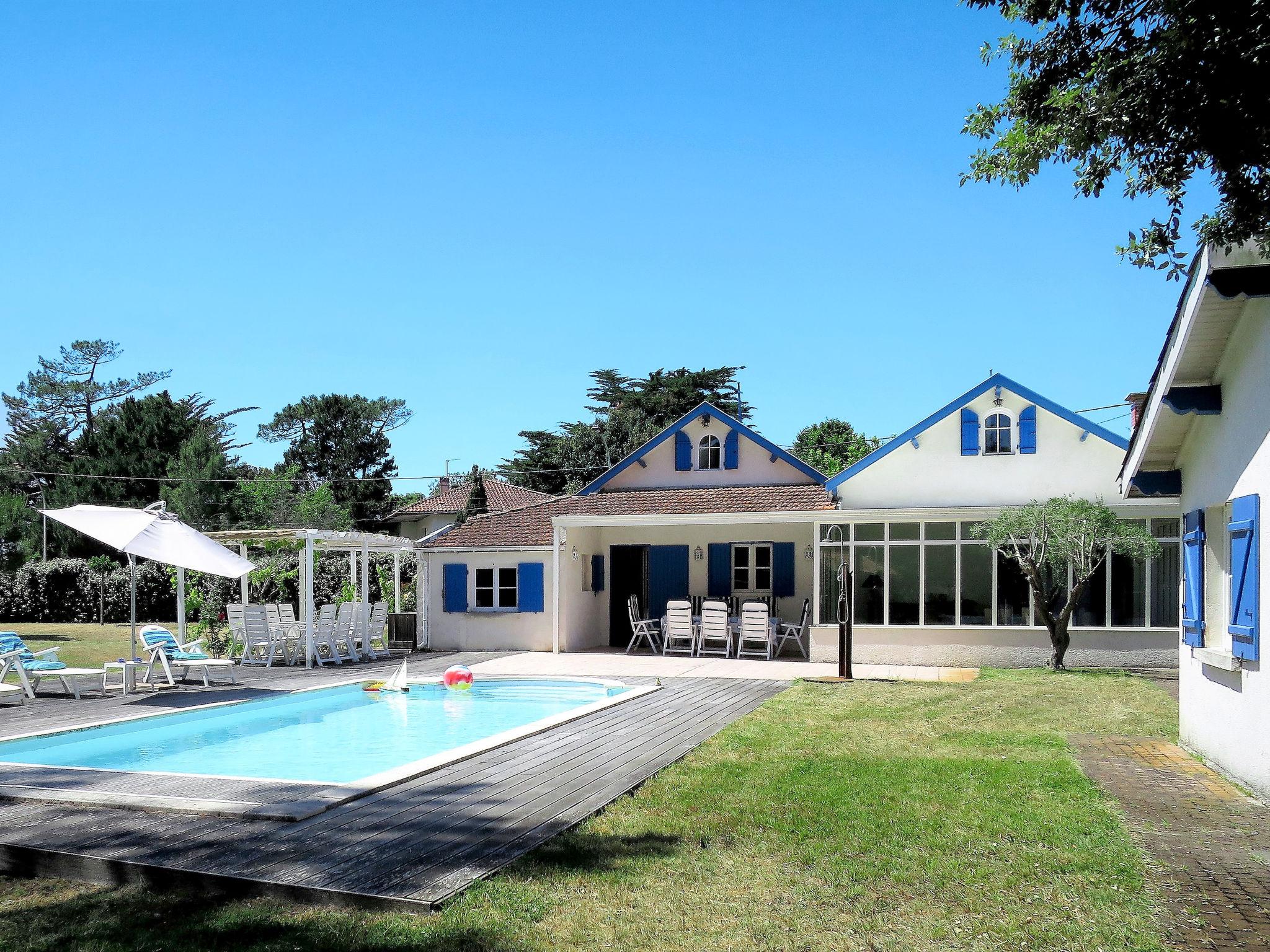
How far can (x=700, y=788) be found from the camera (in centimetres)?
770

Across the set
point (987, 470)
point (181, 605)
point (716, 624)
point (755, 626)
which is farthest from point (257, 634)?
point (987, 470)

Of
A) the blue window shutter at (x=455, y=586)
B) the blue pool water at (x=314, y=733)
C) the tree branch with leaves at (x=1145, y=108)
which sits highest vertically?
the tree branch with leaves at (x=1145, y=108)

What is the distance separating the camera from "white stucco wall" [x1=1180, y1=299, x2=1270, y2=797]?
7.18 metres

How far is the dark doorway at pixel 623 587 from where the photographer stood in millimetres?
23438

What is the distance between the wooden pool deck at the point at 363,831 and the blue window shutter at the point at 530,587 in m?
11.4

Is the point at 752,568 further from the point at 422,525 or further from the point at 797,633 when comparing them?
the point at 422,525

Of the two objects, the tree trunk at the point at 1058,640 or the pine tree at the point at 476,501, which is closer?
the tree trunk at the point at 1058,640

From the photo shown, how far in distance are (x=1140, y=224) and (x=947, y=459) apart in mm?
13368

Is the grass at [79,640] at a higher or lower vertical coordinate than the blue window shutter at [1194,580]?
lower

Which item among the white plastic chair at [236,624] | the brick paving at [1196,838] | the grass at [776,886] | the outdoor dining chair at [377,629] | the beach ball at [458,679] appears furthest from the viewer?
the outdoor dining chair at [377,629]

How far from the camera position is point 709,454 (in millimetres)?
23359

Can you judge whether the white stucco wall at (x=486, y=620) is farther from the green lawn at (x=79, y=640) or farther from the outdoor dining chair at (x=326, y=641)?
the green lawn at (x=79, y=640)

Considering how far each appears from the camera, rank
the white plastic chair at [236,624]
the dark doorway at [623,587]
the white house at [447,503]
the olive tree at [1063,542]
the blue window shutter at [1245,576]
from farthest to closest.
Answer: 1. the white house at [447,503]
2. the dark doorway at [623,587]
3. the white plastic chair at [236,624]
4. the olive tree at [1063,542]
5. the blue window shutter at [1245,576]

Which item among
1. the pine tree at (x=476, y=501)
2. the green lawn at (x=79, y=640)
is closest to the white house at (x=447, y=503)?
the pine tree at (x=476, y=501)
